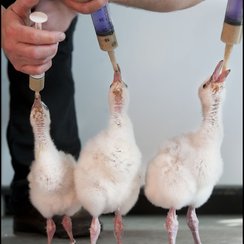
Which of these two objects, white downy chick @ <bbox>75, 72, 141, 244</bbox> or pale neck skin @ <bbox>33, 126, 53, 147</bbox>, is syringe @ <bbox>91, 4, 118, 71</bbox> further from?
pale neck skin @ <bbox>33, 126, 53, 147</bbox>

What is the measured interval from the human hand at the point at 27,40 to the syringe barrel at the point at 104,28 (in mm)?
53

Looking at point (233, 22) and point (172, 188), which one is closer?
point (233, 22)

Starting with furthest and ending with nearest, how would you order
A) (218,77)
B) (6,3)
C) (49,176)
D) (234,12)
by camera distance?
(6,3) < (49,176) < (218,77) < (234,12)

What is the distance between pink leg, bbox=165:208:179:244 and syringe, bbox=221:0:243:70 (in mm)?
264

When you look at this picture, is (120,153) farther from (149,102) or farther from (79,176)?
(149,102)

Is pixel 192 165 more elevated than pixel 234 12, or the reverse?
pixel 234 12

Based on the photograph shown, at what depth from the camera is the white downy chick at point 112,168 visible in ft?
3.04

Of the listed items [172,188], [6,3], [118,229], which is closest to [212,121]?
[172,188]

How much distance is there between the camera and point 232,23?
2.55 ft

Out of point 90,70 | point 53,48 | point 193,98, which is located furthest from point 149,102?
point 53,48

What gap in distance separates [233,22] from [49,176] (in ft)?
1.29

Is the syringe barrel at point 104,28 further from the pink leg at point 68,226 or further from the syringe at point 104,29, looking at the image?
the pink leg at point 68,226

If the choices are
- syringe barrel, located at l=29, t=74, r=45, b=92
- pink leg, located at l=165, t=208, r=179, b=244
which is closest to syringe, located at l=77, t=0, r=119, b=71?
syringe barrel, located at l=29, t=74, r=45, b=92

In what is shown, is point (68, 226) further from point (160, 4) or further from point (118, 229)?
point (160, 4)
